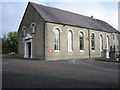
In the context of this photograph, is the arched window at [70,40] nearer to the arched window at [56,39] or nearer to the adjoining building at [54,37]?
the adjoining building at [54,37]

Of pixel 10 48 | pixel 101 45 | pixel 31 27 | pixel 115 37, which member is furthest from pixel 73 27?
pixel 10 48

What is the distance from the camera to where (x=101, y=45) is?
2770cm

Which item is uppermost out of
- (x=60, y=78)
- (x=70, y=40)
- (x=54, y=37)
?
(x=54, y=37)

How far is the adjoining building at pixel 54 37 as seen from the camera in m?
18.4

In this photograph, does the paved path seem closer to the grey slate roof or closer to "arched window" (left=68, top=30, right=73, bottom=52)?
the grey slate roof

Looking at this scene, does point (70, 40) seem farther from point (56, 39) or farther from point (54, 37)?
point (54, 37)

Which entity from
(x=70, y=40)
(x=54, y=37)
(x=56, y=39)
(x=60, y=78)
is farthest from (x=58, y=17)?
(x=60, y=78)

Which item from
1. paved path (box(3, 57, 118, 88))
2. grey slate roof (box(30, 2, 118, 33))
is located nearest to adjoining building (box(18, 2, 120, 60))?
grey slate roof (box(30, 2, 118, 33))

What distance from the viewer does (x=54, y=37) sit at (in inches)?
755

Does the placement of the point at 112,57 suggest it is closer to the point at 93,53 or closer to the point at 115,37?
the point at 93,53

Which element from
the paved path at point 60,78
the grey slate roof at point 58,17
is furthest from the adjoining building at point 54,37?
the paved path at point 60,78

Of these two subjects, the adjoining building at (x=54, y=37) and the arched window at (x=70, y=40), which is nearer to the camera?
the adjoining building at (x=54, y=37)

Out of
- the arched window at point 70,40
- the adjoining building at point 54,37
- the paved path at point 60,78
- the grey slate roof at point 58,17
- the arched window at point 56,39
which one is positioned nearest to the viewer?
the paved path at point 60,78

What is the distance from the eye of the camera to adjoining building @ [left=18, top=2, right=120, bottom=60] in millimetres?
18359
